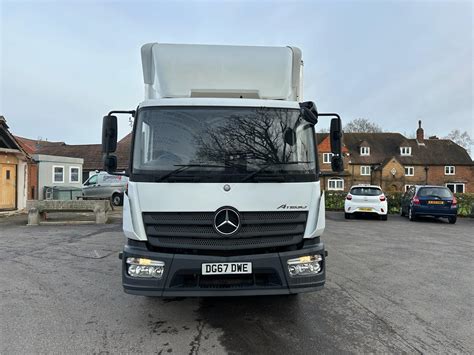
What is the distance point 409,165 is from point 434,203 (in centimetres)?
2956

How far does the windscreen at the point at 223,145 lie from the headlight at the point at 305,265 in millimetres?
866

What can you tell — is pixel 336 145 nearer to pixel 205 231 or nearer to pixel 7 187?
pixel 205 231

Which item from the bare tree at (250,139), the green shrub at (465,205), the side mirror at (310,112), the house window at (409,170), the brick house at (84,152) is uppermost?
the brick house at (84,152)

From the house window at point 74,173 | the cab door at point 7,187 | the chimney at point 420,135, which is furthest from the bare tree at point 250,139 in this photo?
the chimney at point 420,135

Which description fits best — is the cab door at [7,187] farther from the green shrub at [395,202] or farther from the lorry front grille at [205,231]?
the green shrub at [395,202]

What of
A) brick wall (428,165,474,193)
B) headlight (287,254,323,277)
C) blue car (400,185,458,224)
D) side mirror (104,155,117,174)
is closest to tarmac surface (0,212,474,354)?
headlight (287,254,323,277)

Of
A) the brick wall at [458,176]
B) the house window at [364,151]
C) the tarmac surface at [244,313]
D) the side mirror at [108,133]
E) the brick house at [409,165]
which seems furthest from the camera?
the house window at [364,151]

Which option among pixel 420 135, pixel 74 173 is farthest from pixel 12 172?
pixel 420 135

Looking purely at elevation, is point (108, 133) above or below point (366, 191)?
above

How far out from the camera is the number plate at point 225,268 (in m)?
3.45

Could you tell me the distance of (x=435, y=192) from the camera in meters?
14.6

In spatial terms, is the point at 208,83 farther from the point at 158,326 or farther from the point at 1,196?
the point at 1,196

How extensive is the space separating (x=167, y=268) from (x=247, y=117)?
189 cm

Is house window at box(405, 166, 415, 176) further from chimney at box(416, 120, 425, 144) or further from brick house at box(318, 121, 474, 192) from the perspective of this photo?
chimney at box(416, 120, 425, 144)
